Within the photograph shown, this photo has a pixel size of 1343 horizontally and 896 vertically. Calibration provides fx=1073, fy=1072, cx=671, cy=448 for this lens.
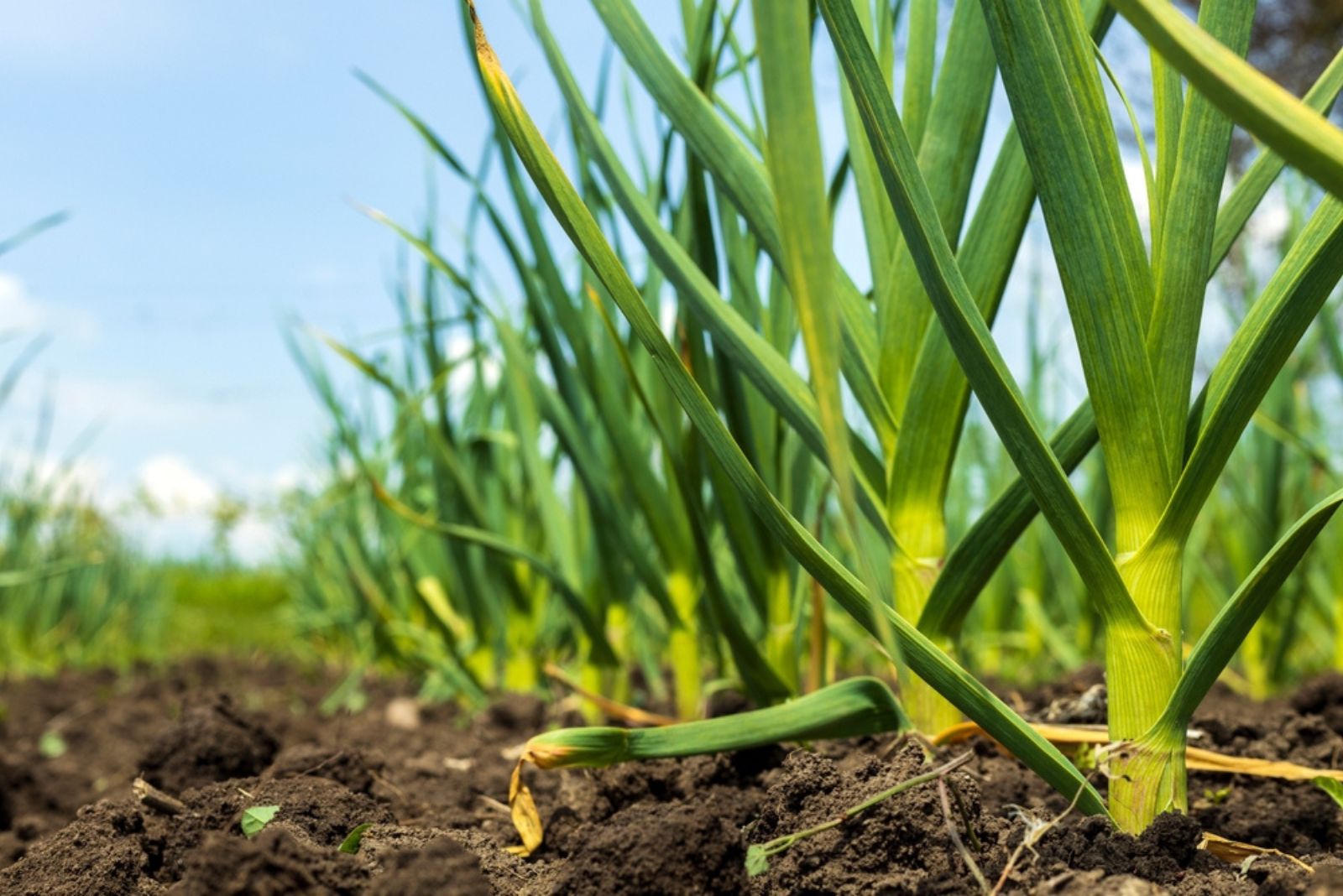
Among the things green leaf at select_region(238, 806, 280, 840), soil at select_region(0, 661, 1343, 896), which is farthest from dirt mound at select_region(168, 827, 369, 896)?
green leaf at select_region(238, 806, 280, 840)

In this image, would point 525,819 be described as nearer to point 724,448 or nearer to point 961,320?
point 724,448

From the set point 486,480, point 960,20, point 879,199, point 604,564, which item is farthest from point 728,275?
point 486,480

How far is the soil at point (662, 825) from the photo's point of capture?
609 millimetres

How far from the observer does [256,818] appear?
30.1 inches

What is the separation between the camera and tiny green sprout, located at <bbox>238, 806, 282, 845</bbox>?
0.76 meters

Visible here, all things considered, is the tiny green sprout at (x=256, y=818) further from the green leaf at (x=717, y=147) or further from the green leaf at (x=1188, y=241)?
the green leaf at (x=1188, y=241)

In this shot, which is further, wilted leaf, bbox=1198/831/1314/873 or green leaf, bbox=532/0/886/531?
green leaf, bbox=532/0/886/531

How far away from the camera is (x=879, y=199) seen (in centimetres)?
91

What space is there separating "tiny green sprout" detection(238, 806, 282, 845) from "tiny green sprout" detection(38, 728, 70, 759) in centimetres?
145

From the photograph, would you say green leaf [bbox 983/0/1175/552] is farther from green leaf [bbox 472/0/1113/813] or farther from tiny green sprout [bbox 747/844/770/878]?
tiny green sprout [bbox 747/844/770/878]

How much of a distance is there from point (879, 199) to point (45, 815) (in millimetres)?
1299

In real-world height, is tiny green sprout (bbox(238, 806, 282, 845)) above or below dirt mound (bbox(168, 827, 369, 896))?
below

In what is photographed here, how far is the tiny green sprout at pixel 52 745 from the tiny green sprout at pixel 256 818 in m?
1.45

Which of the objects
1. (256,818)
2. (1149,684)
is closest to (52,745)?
(256,818)
